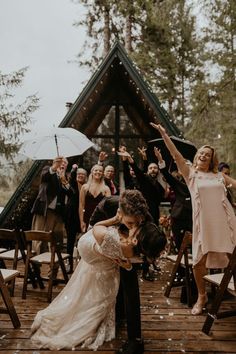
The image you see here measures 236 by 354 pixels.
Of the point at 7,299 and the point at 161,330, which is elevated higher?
the point at 7,299

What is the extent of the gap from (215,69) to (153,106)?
7.43 meters

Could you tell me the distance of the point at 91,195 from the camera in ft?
21.2

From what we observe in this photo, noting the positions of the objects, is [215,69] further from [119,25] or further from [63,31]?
[63,31]

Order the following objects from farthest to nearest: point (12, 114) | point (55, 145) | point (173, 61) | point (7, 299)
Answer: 1. point (173, 61)
2. point (12, 114)
3. point (55, 145)
4. point (7, 299)

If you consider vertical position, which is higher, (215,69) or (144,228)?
(215,69)

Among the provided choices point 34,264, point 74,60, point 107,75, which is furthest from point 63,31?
point 34,264

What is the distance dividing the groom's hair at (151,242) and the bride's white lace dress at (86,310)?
0.36 metres

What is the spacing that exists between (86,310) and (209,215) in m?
1.77

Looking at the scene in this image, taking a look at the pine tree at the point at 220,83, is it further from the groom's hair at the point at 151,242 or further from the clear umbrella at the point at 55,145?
the groom's hair at the point at 151,242

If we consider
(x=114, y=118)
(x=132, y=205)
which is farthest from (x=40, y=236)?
(x=114, y=118)

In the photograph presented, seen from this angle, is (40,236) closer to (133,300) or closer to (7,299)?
(7,299)

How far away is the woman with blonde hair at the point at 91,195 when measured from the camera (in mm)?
6453

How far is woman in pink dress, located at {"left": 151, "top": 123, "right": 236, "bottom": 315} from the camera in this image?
175 inches

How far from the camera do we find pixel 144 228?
3486 millimetres
